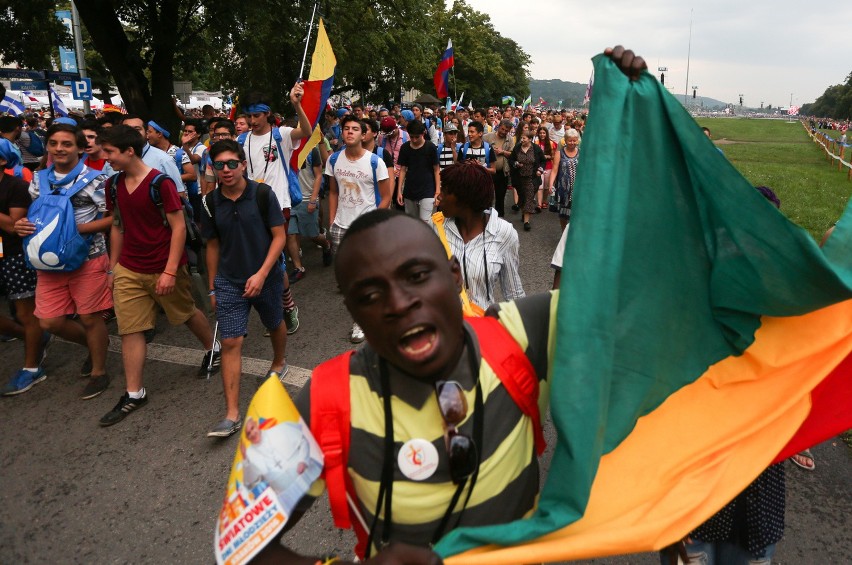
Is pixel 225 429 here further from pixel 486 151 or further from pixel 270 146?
pixel 486 151

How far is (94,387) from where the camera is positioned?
4.89 m

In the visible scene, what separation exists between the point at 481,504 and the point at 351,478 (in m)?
0.31

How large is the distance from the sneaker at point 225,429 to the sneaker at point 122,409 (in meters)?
0.79

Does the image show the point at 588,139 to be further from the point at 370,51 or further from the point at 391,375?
the point at 370,51

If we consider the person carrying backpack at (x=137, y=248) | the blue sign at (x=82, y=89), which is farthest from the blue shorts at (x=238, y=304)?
the blue sign at (x=82, y=89)

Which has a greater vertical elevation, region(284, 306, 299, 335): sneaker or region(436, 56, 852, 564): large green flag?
region(436, 56, 852, 564): large green flag

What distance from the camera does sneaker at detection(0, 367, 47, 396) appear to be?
4957 mm

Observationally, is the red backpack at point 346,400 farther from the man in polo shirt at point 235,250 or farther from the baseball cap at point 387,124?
the baseball cap at point 387,124

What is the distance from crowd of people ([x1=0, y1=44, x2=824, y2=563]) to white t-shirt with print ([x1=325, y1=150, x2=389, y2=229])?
2cm

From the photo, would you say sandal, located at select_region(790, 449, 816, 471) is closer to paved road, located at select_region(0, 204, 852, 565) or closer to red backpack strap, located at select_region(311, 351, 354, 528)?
paved road, located at select_region(0, 204, 852, 565)

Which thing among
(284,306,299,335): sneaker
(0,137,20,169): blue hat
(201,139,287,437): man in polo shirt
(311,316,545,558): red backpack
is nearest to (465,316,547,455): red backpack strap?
(311,316,545,558): red backpack

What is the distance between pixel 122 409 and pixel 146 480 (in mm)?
933

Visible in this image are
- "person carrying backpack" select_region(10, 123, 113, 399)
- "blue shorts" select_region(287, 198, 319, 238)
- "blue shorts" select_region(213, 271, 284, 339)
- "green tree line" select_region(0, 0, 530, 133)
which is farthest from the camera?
"green tree line" select_region(0, 0, 530, 133)

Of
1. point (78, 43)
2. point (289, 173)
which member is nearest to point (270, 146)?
point (289, 173)
